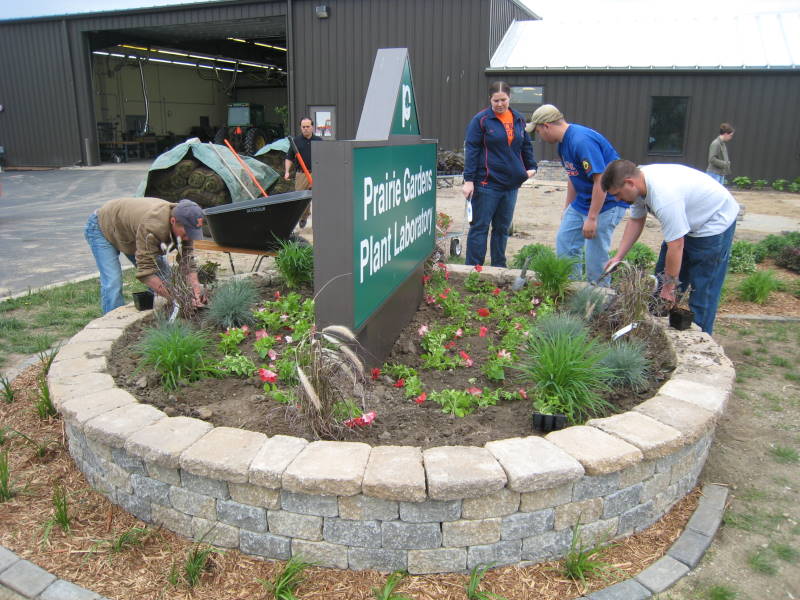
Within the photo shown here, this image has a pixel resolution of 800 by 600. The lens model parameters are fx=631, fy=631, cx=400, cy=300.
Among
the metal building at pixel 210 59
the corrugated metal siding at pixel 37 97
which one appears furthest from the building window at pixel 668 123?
the corrugated metal siding at pixel 37 97

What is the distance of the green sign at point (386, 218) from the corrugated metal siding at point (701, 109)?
14.0 m

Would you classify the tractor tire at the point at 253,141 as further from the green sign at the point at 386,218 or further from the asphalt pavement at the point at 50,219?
the green sign at the point at 386,218

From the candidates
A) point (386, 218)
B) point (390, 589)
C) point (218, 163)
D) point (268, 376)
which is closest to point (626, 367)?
point (386, 218)

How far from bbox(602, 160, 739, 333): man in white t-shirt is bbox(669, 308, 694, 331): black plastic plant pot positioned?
0.10 meters

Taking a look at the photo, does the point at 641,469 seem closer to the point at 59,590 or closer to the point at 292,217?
the point at 59,590

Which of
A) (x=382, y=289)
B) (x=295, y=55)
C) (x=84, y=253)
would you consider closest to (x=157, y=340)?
(x=382, y=289)

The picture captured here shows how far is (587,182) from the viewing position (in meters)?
4.75

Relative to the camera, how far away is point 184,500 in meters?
2.43

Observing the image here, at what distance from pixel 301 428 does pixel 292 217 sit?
10.7 ft

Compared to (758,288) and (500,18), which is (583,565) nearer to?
(758,288)

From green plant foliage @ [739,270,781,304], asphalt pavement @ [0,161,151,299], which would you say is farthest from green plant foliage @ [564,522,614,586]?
asphalt pavement @ [0,161,151,299]

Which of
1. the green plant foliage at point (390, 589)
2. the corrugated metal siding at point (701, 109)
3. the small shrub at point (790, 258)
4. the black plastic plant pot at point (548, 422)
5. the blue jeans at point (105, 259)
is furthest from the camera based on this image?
the corrugated metal siding at point (701, 109)

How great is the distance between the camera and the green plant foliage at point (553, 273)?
4.48 m

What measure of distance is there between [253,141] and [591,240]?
20.3 metres
